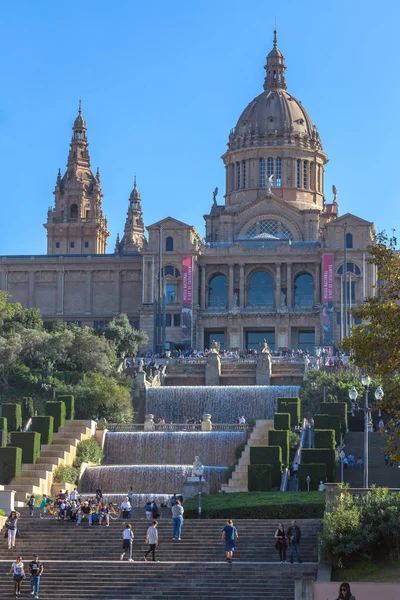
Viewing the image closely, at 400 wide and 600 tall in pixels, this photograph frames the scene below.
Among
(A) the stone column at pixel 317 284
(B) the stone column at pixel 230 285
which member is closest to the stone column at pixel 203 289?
(B) the stone column at pixel 230 285

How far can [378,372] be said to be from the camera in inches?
1483

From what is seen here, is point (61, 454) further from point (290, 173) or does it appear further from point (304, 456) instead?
point (290, 173)

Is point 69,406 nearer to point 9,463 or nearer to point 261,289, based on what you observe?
point 9,463

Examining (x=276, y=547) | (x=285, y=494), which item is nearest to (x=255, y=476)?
(x=285, y=494)

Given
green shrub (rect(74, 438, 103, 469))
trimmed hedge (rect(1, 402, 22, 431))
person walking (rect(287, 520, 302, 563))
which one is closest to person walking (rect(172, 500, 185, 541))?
person walking (rect(287, 520, 302, 563))

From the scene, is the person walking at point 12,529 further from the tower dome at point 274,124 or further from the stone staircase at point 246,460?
the tower dome at point 274,124

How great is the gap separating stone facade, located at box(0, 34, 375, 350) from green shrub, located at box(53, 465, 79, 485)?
111 ft

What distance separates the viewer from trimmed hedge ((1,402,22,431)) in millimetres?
70625

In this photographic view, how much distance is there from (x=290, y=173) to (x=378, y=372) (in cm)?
8532

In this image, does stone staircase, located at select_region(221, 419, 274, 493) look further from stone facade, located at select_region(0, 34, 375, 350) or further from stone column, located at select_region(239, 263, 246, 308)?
stone column, located at select_region(239, 263, 246, 308)

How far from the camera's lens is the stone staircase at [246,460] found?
61.5m

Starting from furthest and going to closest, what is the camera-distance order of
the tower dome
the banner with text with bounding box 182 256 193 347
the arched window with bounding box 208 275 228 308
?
the tower dome < the arched window with bounding box 208 275 228 308 < the banner with text with bounding box 182 256 193 347

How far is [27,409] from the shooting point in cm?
7594

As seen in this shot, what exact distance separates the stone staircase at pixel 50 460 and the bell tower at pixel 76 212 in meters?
61.2
